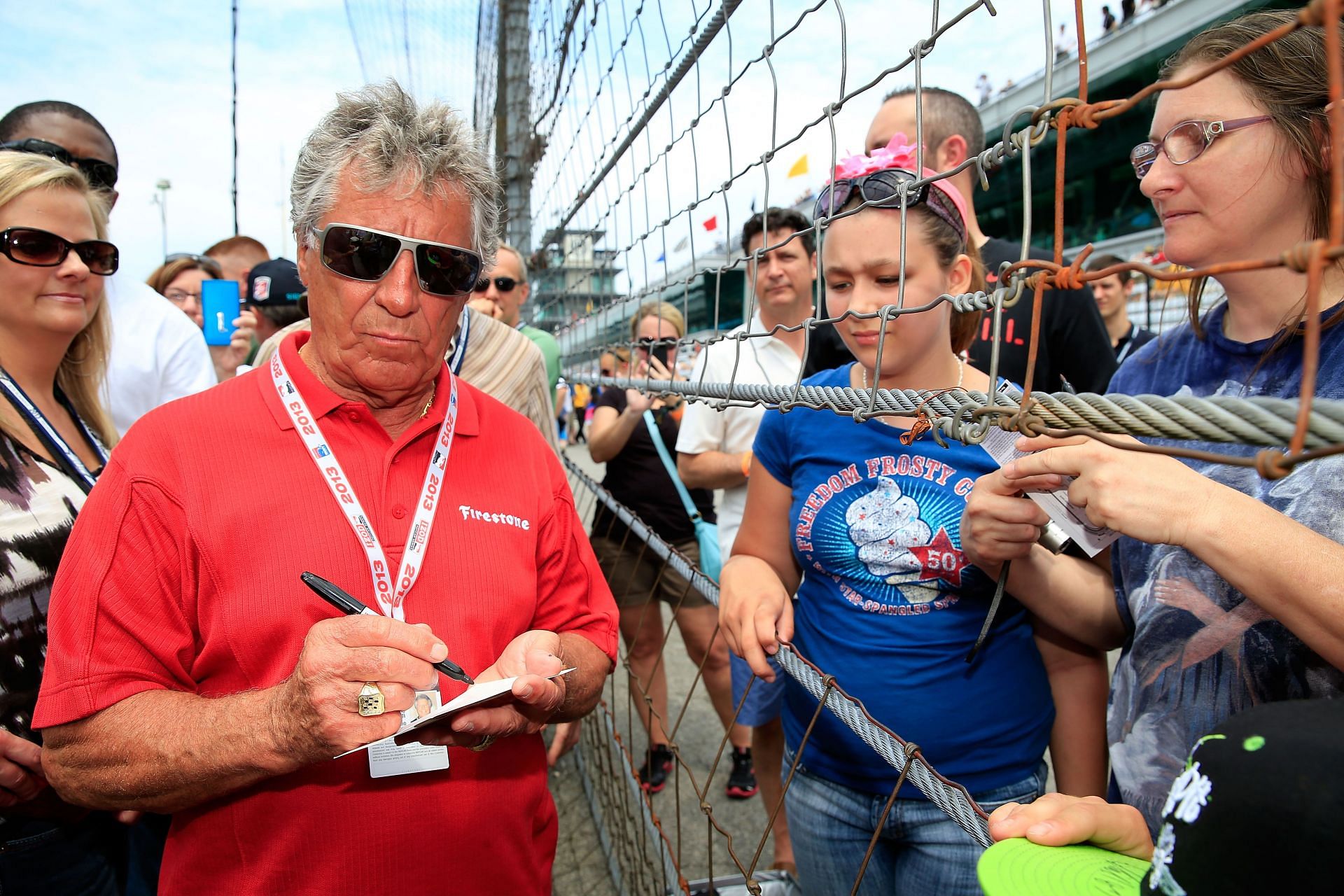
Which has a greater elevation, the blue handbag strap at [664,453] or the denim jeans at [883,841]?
the blue handbag strap at [664,453]

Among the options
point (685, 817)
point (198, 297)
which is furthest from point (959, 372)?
point (198, 297)

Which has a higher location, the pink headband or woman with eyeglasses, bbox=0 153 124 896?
the pink headband

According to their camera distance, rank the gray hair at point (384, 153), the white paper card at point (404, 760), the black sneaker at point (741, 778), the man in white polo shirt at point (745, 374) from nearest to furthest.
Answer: the white paper card at point (404, 760)
the gray hair at point (384, 153)
the man in white polo shirt at point (745, 374)
the black sneaker at point (741, 778)

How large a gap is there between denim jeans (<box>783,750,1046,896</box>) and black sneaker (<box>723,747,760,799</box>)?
1.62m

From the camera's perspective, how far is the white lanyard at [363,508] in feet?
4.15

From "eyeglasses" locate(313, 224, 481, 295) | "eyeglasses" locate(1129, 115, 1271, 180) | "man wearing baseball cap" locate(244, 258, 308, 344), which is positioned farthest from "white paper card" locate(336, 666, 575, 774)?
"man wearing baseball cap" locate(244, 258, 308, 344)

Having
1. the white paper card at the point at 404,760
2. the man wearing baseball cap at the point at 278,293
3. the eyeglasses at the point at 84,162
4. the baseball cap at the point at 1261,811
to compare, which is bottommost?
the white paper card at the point at 404,760

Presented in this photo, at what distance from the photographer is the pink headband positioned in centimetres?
141

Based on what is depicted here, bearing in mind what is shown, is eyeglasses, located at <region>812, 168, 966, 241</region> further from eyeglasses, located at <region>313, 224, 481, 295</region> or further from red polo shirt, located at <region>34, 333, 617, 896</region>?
red polo shirt, located at <region>34, 333, 617, 896</region>

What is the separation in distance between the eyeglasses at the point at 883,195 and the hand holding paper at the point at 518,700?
826mm

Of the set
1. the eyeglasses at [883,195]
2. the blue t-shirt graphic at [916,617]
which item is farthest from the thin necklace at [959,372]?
the eyeglasses at [883,195]

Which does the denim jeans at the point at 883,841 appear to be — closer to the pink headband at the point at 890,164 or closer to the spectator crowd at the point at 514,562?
the spectator crowd at the point at 514,562

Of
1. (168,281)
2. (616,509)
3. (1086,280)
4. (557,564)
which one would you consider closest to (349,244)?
(557,564)

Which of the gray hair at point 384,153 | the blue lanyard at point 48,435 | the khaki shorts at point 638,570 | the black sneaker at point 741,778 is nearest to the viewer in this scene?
the gray hair at point 384,153
